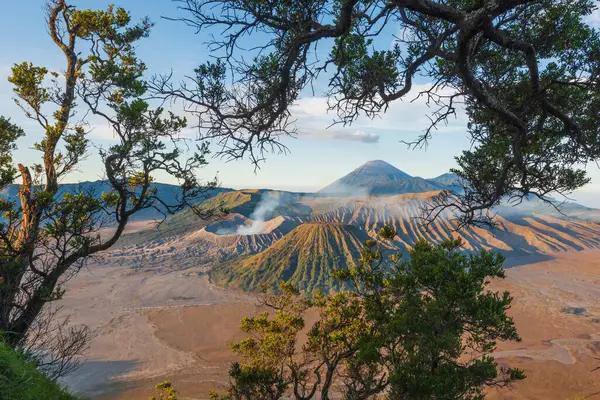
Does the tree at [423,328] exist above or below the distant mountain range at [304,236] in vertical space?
above

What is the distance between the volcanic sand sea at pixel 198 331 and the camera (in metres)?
20.7

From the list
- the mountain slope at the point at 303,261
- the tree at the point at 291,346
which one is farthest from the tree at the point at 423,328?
the mountain slope at the point at 303,261

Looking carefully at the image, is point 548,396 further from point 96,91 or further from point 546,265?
point 546,265

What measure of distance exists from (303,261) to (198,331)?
19.3m

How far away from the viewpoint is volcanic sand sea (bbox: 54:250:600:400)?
20688 mm

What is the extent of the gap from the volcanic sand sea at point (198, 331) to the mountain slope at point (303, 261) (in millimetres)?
3947

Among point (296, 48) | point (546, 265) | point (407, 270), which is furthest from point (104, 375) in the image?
point (546, 265)

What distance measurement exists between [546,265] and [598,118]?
63.8 meters

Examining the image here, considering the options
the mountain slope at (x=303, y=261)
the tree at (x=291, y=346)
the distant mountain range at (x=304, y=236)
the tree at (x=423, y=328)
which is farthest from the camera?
the distant mountain range at (x=304, y=236)

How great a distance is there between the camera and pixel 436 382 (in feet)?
18.3

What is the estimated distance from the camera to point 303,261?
46281 millimetres

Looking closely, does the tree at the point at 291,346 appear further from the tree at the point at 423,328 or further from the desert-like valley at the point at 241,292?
the desert-like valley at the point at 241,292

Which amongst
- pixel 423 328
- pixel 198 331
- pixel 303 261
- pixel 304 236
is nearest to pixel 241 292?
pixel 303 261

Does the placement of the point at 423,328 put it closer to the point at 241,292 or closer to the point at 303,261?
the point at 241,292
